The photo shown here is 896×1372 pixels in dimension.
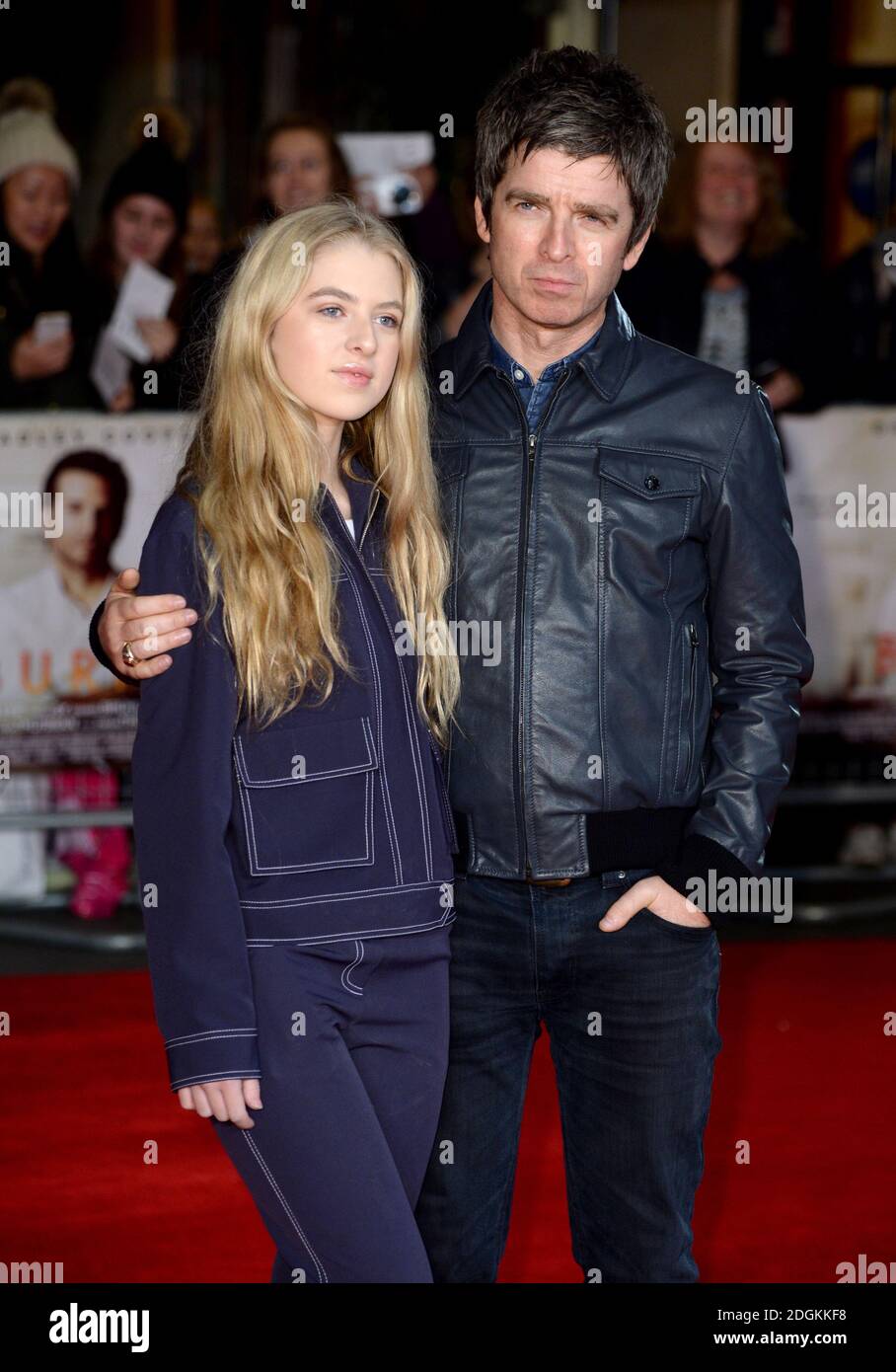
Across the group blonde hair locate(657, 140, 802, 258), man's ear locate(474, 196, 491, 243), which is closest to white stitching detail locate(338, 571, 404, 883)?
man's ear locate(474, 196, 491, 243)

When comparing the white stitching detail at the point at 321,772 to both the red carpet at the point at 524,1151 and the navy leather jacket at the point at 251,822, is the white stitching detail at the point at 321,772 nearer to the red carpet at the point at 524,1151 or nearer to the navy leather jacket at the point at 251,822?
the navy leather jacket at the point at 251,822

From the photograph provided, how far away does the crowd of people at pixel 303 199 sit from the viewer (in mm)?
5680

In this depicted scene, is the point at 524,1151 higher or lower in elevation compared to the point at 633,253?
lower

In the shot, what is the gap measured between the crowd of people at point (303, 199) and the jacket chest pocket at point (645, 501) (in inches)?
137

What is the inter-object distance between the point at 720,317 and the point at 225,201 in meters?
2.01

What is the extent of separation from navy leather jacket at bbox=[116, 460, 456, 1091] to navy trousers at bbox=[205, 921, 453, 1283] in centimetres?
3

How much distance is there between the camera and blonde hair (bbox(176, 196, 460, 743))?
6.61ft

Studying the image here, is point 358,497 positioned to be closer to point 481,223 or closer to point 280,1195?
point 481,223

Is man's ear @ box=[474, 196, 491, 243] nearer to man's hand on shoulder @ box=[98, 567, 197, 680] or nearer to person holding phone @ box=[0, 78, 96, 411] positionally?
man's hand on shoulder @ box=[98, 567, 197, 680]

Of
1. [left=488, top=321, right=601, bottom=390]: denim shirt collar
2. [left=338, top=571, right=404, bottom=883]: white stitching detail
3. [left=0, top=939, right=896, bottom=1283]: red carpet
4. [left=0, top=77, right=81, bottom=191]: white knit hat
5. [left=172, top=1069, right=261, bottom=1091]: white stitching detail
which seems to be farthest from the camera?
[left=0, top=77, right=81, bottom=191]: white knit hat

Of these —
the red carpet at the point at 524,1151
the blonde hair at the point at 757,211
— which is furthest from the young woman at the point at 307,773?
the blonde hair at the point at 757,211

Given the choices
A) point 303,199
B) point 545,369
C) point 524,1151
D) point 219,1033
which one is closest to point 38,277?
point 303,199

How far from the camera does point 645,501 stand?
2236 millimetres

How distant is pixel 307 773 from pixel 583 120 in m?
0.91
